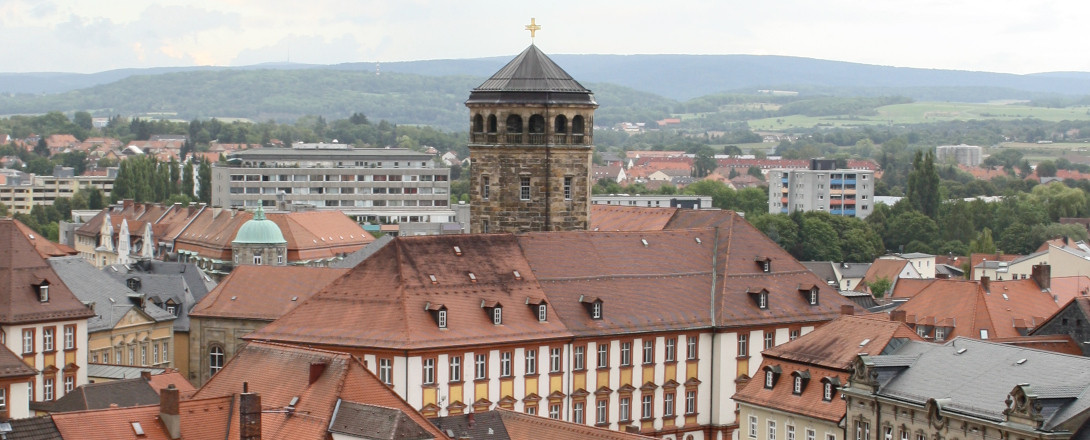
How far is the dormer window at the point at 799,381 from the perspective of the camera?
79438 millimetres

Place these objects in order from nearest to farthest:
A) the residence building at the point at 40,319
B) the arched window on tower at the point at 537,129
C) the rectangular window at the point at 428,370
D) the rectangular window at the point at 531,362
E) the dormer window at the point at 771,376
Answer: the rectangular window at the point at 428,370
the dormer window at the point at 771,376
the rectangular window at the point at 531,362
the residence building at the point at 40,319
the arched window on tower at the point at 537,129

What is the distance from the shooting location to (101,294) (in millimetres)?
110062

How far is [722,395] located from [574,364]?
29.5ft

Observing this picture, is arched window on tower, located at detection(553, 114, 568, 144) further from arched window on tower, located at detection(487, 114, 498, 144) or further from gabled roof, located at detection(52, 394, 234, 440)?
gabled roof, located at detection(52, 394, 234, 440)

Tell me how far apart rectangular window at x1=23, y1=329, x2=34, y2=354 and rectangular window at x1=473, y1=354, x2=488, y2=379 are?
2190cm

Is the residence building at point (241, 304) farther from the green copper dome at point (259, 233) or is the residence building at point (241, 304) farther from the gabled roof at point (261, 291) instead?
the green copper dome at point (259, 233)

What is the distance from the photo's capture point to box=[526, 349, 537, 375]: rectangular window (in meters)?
84.4

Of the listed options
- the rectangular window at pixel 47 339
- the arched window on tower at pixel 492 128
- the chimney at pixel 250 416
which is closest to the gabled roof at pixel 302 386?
the chimney at pixel 250 416

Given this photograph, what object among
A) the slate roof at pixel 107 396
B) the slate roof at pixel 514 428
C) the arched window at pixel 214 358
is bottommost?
the arched window at pixel 214 358

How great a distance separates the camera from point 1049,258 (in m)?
Result: 161

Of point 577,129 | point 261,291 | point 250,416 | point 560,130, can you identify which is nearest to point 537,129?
point 560,130

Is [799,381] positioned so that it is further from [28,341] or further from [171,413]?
[28,341]

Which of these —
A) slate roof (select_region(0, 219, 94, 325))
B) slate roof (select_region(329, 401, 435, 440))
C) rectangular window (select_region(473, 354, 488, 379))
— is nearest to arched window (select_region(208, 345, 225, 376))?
slate roof (select_region(0, 219, 94, 325))

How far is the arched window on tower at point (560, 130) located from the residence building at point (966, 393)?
950 inches
